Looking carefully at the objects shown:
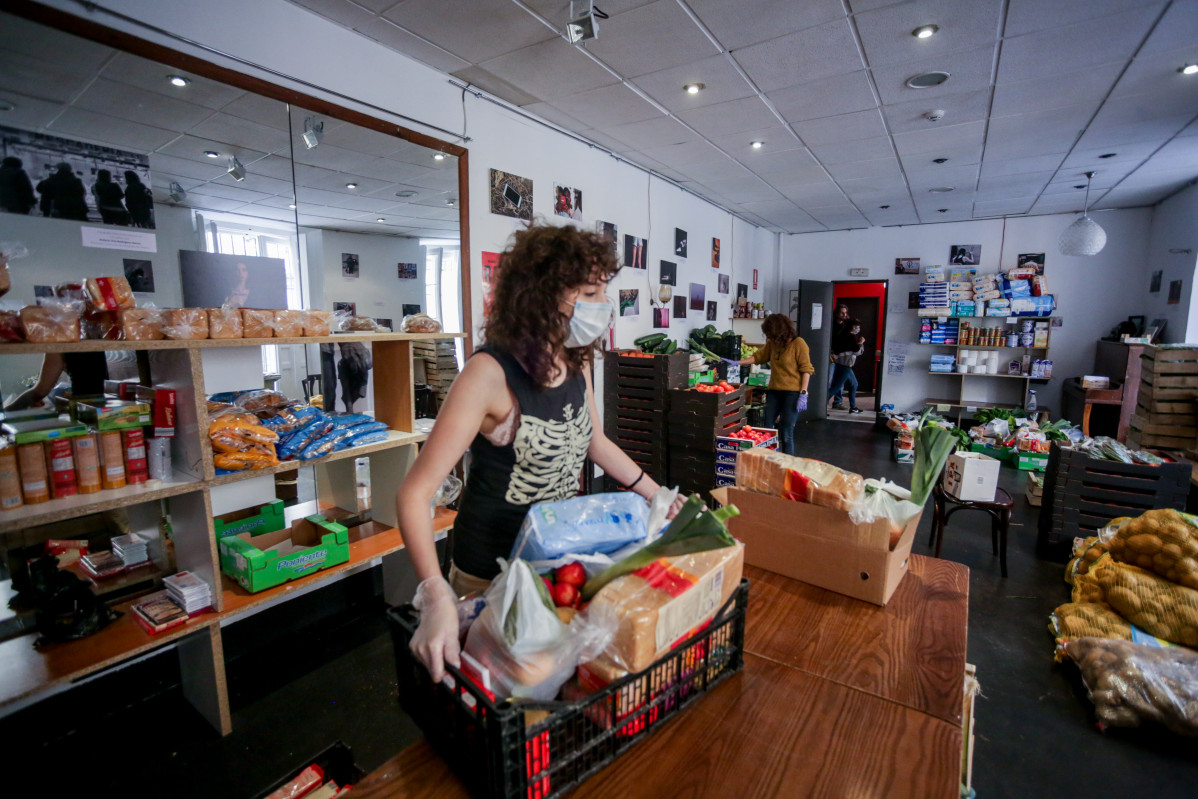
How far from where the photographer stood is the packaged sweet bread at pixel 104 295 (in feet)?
5.75

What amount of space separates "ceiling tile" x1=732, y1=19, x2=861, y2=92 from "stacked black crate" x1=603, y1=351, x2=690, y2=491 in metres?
1.96

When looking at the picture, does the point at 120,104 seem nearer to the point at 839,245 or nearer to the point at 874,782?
the point at 874,782

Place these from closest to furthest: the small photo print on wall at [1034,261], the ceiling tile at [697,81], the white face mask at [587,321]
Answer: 1. the white face mask at [587,321]
2. the ceiling tile at [697,81]
3. the small photo print on wall at [1034,261]

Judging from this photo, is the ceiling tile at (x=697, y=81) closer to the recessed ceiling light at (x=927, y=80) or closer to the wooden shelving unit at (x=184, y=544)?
the recessed ceiling light at (x=927, y=80)

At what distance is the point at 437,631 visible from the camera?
2.65 feet

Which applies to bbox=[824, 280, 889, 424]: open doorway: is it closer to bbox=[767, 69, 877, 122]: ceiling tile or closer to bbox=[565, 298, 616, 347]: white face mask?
bbox=[767, 69, 877, 122]: ceiling tile

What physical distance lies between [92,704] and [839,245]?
31.0 feet

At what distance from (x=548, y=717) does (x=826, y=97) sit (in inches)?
154

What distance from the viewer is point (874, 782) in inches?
31.1

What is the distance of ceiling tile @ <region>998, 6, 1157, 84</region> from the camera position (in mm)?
2617

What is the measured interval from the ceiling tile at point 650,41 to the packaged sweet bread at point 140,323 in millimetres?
2234

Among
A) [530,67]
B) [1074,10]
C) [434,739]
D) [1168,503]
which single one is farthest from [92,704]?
[1168,503]

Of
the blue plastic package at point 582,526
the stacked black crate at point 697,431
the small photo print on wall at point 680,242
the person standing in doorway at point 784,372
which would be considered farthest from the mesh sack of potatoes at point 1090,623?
the small photo print on wall at point 680,242

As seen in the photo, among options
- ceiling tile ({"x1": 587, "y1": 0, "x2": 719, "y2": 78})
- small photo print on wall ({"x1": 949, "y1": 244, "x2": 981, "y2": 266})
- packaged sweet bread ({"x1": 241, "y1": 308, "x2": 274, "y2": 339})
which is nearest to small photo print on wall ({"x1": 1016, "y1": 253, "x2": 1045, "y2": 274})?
small photo print on wall ({"x1": 949, "y1": 244, "x2": 981, "y2": 266})
